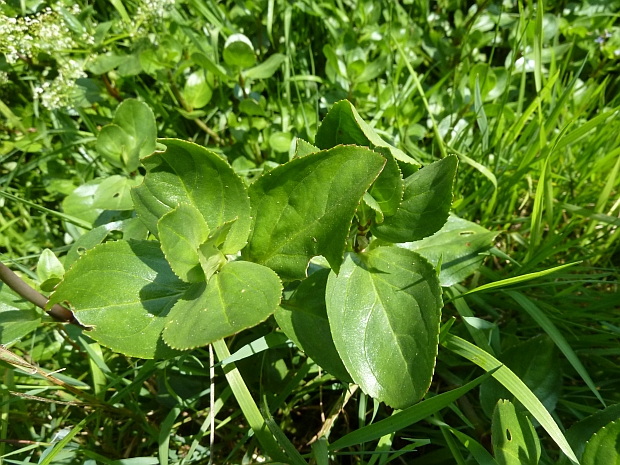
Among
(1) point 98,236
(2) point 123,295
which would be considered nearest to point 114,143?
(1) point 98,236

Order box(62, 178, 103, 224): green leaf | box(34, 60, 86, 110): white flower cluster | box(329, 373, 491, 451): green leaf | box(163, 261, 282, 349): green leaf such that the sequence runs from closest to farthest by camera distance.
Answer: box(163, 261, 282, 349): green leaf
box(329, 373, 491, 451): green leaf
box(62, 178, 103, 224): green leaf
box(34, 60, 86, 110): white flower cluster

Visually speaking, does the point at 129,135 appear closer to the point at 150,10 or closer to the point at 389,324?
the point at 150,10

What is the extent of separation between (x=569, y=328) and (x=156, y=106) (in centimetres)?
215

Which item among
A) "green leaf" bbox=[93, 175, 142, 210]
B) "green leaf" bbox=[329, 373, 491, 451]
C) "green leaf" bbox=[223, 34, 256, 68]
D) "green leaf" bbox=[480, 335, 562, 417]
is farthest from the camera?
"green leaf" bbox=[223, 34, 256, 68]

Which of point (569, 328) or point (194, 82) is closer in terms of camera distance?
point (569, 328)

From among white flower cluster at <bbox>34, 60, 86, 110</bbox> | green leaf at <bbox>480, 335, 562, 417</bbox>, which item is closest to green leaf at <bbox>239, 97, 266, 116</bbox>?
white flower cluster at <bbox>34, 60, 86, 110</bbox>

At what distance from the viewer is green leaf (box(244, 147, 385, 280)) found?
1.11 meters

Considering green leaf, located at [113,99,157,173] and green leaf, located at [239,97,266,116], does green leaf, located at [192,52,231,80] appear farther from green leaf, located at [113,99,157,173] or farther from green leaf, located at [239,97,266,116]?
green leaf, located at [113,99,157,173]

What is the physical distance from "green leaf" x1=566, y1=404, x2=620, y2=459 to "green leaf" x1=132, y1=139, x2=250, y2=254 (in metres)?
1.10

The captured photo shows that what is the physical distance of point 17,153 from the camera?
8.71 ft

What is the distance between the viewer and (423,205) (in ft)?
4.25

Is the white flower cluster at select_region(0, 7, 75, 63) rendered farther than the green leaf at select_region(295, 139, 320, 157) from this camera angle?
Yes

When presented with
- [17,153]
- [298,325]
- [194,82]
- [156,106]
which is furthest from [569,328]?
[17,153]

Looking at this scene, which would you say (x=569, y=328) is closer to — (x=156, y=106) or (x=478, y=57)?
(x=478, y=57)
